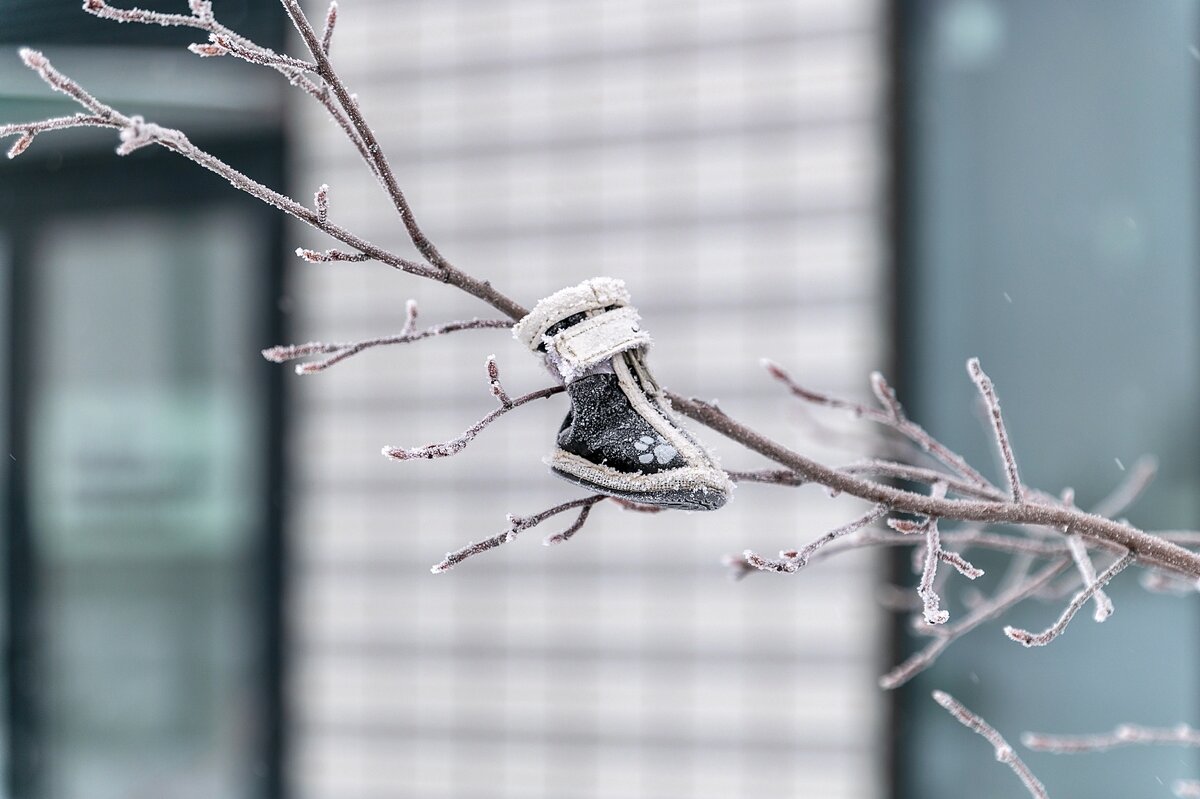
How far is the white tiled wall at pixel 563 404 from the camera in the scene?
2537 millimetres

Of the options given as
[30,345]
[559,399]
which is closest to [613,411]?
[559,399]

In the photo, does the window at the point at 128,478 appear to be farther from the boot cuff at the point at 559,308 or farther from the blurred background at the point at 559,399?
the boot cuff at the point at 559,308

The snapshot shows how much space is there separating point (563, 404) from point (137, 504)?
1.67 metres

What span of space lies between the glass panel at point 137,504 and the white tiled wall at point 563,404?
37 cm

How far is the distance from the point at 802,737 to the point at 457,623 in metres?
1.08

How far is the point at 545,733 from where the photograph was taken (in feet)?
9.14

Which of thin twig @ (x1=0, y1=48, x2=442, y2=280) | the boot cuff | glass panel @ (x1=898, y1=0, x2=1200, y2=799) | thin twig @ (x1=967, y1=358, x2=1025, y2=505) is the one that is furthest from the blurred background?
thin twig @ (x1=967, y1=358, x2=1025, y2=505)

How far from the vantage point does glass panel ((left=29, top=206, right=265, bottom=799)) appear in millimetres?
3162

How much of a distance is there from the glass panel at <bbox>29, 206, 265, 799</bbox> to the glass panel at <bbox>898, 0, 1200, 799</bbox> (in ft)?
7.38

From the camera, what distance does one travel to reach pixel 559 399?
259cm

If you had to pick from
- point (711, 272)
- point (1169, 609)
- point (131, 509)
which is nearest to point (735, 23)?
point (711, 272)

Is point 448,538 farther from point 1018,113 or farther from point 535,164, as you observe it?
point 1018,113

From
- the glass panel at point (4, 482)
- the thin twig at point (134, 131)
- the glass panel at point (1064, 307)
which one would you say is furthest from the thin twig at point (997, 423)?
the glass panel at point (4, 482)

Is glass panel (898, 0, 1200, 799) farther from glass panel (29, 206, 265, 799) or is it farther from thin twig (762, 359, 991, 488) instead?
glass panel (29, 206, 265, 799)
